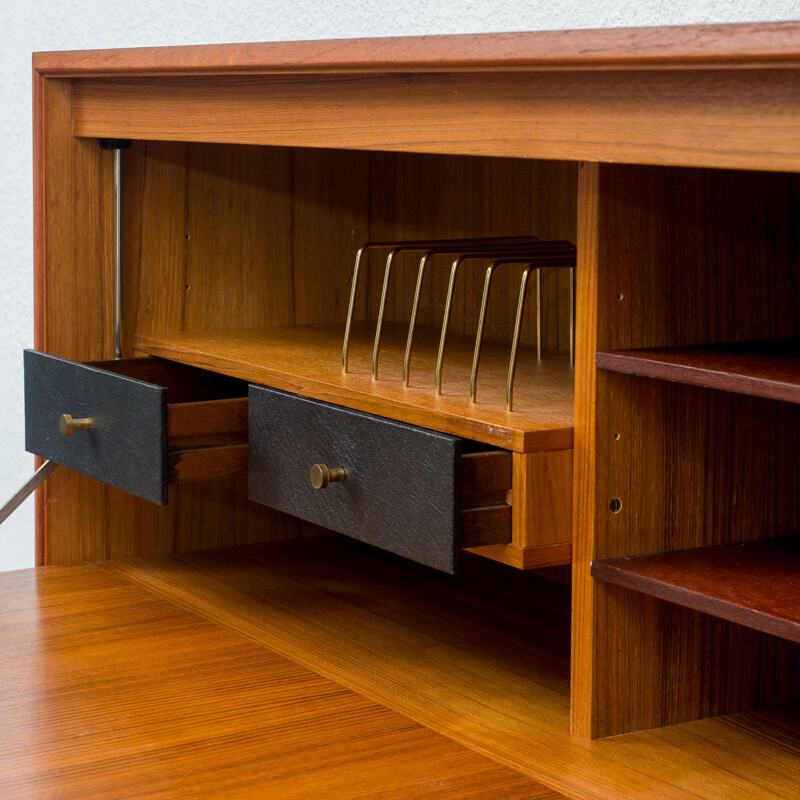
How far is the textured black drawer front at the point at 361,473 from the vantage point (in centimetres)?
124

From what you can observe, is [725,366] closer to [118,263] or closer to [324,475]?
[324,475]

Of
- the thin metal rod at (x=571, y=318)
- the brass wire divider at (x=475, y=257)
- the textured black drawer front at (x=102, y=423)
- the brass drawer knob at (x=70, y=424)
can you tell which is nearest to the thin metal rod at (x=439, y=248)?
the brass wire divider at (x=475, y=257)

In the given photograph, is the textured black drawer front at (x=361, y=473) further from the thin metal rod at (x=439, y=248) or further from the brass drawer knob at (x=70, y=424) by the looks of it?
the brass drawer knob at (x=70, y=424)

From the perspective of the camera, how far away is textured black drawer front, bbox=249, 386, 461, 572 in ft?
4.06

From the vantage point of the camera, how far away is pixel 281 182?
1.97 m

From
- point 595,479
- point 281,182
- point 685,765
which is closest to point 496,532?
point 595,479

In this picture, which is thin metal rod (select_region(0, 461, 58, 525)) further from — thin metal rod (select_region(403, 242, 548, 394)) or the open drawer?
thin metal rod (select_region(403, 242, 548, 394))

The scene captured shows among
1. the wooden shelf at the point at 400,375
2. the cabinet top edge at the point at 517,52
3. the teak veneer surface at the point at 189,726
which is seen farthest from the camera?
the wooden shelf at the point at 400,375

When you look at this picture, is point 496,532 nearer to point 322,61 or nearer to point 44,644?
point 322,61

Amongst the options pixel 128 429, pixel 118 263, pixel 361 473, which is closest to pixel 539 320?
pixel 361 473

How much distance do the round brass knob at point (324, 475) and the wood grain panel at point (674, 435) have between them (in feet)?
0.83

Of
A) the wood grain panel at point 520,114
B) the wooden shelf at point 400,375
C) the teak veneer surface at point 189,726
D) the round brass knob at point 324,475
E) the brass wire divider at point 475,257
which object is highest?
the wood grain panel at point 520,114

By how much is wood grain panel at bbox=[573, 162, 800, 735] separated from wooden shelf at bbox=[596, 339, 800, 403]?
0.08 ft

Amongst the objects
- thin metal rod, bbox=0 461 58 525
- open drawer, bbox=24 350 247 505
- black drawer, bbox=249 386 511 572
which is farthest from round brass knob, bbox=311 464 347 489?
thin metal rod, bbox=0 461 58 525
